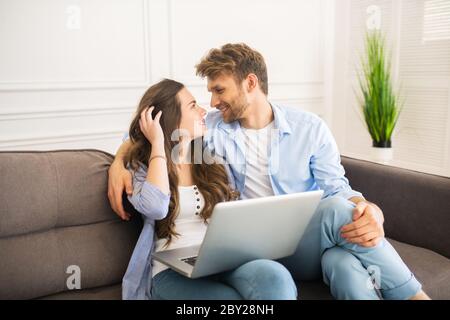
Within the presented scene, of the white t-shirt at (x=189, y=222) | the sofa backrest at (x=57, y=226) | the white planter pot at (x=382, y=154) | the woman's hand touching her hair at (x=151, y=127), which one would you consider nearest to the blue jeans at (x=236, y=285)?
the white t-shirt at (x=189, y=222)

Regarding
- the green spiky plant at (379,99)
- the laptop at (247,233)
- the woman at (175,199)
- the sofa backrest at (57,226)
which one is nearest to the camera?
the laptop at (247,233)

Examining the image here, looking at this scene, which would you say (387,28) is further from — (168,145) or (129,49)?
(168,145)

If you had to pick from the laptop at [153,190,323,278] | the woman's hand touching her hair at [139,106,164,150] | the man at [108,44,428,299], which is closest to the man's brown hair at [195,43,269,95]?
the man at [108,44,428,299]

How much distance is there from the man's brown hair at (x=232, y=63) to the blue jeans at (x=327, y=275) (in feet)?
2.12

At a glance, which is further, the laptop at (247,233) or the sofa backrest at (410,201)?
the sofa backrest at (410,201)

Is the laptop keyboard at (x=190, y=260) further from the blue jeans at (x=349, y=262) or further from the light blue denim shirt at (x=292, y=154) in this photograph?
the light blue denim shirt at (x=292, y=154)

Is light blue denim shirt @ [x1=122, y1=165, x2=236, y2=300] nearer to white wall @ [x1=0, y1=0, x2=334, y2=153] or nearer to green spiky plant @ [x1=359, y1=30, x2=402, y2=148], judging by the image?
white wall @ [x1=0, y1=0, x2=334, y2=153]

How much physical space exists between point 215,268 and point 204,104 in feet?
5.95

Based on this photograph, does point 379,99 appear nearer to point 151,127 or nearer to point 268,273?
point 151,127

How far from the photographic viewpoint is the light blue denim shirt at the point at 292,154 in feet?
5.83

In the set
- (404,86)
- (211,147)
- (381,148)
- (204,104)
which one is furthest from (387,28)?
(211,147)

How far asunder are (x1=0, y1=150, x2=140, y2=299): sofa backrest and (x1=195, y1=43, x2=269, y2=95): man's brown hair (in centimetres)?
52

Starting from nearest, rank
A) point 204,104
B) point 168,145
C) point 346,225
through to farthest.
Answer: point 346,225, point 168,145, point 204,104
